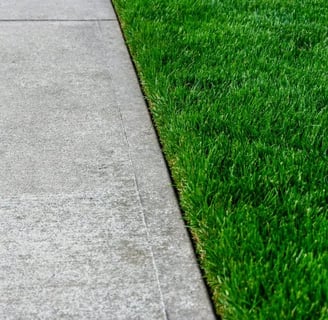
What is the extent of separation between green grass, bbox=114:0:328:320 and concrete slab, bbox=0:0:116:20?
226 millimetres

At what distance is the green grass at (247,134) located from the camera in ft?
8.43

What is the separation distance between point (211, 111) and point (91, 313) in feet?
5.24

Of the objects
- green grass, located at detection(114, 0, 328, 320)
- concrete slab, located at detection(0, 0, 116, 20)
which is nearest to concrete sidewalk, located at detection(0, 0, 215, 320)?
green grass, located at detection(114, 0, 328, 320)

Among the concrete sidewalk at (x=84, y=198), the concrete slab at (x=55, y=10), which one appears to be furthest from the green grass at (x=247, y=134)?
the concrete slab at (x=55, y=10)

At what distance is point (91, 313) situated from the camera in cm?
248

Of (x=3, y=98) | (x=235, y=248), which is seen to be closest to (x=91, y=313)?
(x=235, y=248)

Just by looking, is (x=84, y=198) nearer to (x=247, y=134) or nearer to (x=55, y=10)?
(x=247, y=134)

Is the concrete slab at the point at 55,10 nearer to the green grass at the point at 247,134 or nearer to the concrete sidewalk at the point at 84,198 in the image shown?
the green grass at the point at 247,134

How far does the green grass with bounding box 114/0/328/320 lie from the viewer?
8.43ft

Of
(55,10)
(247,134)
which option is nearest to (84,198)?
(247,134)

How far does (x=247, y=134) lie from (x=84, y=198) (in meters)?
0.92

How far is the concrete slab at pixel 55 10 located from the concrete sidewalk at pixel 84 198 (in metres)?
0.70

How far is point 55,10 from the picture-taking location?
19.0ft

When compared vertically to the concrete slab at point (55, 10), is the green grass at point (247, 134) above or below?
above
